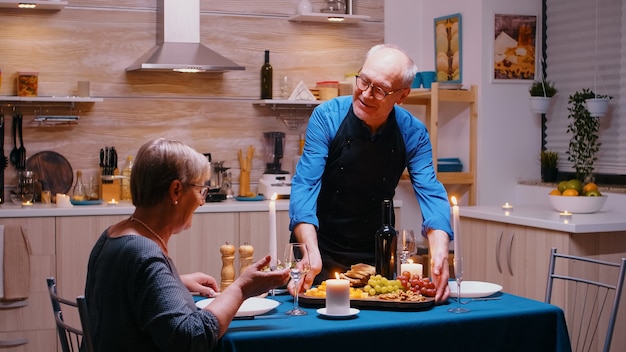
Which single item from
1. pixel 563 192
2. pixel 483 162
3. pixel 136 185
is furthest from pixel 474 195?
pixel 136 185

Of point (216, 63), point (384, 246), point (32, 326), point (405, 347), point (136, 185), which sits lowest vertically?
point (32, 326)

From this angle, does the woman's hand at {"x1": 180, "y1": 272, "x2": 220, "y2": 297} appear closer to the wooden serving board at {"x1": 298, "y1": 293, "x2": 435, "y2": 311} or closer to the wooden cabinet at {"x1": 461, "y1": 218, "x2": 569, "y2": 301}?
the wooden serving board at {"x1": 298, "y1": 293, "x2": 435, "y2": 311}

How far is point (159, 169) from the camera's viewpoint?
6.66ft

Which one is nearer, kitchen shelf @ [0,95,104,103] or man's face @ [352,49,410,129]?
man's face @ [352,49,410,129]

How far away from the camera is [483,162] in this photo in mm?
5246

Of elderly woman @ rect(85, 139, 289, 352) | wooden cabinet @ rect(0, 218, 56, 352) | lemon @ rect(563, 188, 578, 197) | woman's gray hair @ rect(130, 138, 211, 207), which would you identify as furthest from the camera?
wooden cabinet @ rect(0, 218, 56, 352)

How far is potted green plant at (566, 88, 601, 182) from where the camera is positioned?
4.82m

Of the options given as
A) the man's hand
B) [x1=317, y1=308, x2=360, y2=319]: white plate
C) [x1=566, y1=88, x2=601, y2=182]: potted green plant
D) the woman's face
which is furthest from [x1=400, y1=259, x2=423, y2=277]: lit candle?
[x1=566, y1=88, x2=601, y2=182]: potted green plant

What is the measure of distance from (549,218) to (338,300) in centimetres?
224

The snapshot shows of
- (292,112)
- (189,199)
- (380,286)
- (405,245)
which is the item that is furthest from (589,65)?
(189,199)

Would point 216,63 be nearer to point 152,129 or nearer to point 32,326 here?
point 152,129

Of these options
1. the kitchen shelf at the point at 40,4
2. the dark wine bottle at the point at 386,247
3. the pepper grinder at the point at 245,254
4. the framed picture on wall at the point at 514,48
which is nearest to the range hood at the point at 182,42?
the kitchen shelf at the point at 40,4

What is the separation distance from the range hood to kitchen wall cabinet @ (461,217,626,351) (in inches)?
66.5

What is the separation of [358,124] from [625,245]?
1834 mm
